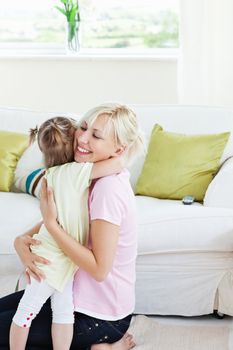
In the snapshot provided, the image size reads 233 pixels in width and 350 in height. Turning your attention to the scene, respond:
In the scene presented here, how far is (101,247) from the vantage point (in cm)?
232

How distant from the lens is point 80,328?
2486 millimetres

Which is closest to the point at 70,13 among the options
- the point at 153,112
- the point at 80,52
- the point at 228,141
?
the point at 80,52

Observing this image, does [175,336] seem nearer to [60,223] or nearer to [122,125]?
[60,223]

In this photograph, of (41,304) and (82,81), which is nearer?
(41,304)

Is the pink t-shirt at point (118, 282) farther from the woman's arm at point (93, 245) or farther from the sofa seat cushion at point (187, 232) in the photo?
the sofa seat cushion at point (187, 232)

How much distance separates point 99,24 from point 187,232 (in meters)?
2.55

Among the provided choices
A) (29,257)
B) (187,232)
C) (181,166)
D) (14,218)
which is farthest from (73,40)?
(29,257)

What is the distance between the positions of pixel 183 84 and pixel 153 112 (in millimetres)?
906

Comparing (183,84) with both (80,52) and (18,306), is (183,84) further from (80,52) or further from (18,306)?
(18,306)

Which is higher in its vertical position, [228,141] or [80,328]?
[228,141]

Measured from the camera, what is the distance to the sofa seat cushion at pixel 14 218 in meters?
3.10

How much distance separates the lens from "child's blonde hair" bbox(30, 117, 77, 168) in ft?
7.73

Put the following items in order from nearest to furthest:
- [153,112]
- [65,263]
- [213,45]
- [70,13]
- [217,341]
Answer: [65,263] → [217,341] → [153,112] → [213,45] → [70,13]

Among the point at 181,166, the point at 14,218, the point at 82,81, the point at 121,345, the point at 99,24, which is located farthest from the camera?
the point at 99,24
